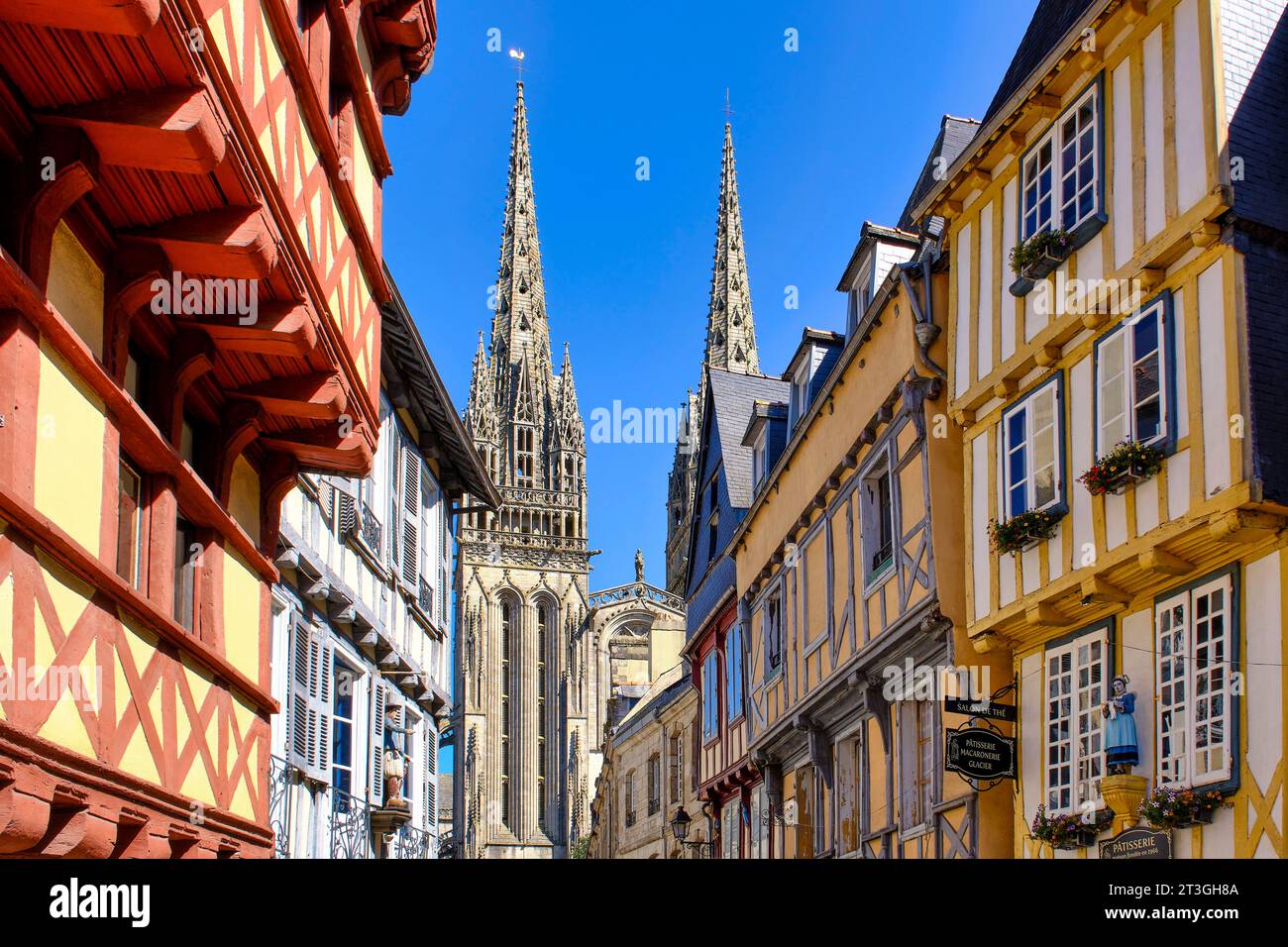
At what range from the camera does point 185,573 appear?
10875 mm

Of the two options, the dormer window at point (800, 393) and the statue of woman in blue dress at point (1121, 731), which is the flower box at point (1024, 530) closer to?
the statue of woman in blue dress at point (1121, 731)

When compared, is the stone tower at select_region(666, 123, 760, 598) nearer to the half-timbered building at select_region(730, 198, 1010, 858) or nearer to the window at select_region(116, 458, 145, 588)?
the half-timbered building at select_region(730, 198, 1010, 858)

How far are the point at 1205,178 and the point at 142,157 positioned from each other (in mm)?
6912

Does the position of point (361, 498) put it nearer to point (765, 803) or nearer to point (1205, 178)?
point (765, 803)

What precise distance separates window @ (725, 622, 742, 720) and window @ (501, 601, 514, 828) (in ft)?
225

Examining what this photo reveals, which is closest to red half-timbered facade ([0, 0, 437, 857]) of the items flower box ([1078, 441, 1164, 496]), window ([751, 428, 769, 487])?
flower box ([1078, 441, 1164, 496])

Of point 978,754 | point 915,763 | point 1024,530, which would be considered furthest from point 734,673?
point 1024,530

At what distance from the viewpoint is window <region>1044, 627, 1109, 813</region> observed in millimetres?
12094

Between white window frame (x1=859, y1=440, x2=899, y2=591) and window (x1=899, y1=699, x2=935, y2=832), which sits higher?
white window frame (x1=859, y1=440, x2=899, y2=591)

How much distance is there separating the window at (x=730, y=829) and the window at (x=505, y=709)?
67268 millimetres

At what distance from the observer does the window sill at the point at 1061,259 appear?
12.2 m

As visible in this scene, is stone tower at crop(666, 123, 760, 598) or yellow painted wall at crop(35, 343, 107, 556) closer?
yellow painted wall at crop(35, 343, 107, 556)

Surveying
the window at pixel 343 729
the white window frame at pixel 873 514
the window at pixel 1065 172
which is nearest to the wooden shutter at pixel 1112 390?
the window at pixel 1065 172

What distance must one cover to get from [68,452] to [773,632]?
1429 centimetres
